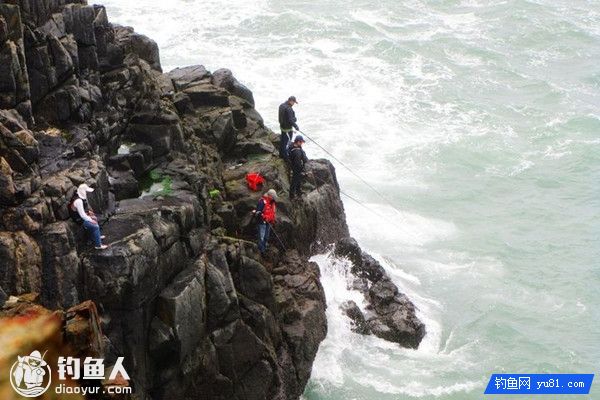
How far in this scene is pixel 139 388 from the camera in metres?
15.3

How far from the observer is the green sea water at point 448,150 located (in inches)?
893

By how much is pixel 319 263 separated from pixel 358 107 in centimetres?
1862

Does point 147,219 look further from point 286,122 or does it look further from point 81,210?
point 286,122

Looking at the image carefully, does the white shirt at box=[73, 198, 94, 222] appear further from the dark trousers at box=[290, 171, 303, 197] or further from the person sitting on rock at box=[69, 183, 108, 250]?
the dark trousers at box=[290, 171, 303, 197]

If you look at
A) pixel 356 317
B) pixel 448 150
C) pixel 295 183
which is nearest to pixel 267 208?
pixel 295 183

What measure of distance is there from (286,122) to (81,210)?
920cm

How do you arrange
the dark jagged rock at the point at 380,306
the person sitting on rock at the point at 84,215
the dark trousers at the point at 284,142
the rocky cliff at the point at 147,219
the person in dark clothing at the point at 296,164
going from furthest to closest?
the dark trousers at the point at 284,142 < the dark jagged rock at the point at 380,306 < the person in dark clothing at the point at 296,164 < the person sitting on rock at the point at 84,215 < the rocky cliff at the point at 147,219

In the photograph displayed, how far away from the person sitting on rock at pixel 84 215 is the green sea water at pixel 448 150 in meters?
7.92

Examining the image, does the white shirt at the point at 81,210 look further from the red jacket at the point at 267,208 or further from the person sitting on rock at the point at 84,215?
the red jacket at the point at 267,208

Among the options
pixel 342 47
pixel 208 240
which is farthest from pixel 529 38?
pixel 208 240

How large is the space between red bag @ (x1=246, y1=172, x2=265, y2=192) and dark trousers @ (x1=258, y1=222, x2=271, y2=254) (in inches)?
71.2

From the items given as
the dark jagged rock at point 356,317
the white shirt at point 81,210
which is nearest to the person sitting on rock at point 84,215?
the white shirt at point 81,210

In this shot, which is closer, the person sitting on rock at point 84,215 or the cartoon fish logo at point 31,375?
the cartoon fish logo at point 31,375

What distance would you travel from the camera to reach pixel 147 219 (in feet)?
54.3
